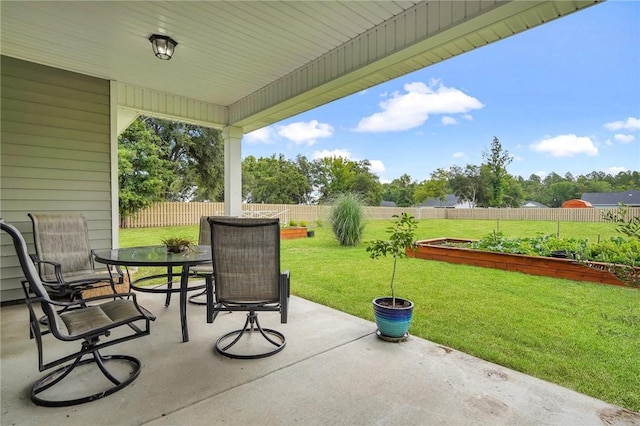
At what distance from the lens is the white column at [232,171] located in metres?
5.48

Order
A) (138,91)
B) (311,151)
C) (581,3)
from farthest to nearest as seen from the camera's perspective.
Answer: (311,151) → (138,91) → (581,3)

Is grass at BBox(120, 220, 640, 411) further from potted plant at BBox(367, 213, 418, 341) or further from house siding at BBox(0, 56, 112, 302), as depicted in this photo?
house siding at BBox(0, 56, 112, 302)

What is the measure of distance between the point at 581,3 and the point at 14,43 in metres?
5.08

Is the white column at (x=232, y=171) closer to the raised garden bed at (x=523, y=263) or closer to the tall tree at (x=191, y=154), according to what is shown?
the raised garden bed at (x=523, y=263)

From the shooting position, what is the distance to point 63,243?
344 centimetres

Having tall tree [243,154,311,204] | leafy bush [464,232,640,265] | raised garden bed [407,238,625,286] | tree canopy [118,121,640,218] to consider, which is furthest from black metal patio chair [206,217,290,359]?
tall tree [243,154,311,204]

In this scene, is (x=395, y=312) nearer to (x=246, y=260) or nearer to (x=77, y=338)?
(x=246, y=260)

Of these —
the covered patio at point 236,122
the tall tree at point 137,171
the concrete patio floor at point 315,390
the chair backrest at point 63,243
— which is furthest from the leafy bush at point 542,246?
the tall tree at point 137,171

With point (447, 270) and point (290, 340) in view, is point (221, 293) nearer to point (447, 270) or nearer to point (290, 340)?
point (290, 340)

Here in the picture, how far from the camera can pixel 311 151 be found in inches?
1130

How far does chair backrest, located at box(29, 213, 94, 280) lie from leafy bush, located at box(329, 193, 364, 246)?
5.39m

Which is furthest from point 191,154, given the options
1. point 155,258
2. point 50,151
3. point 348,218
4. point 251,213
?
point 155,258

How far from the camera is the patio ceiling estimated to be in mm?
2531

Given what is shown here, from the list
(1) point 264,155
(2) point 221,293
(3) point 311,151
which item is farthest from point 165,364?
(3) point 311,151
